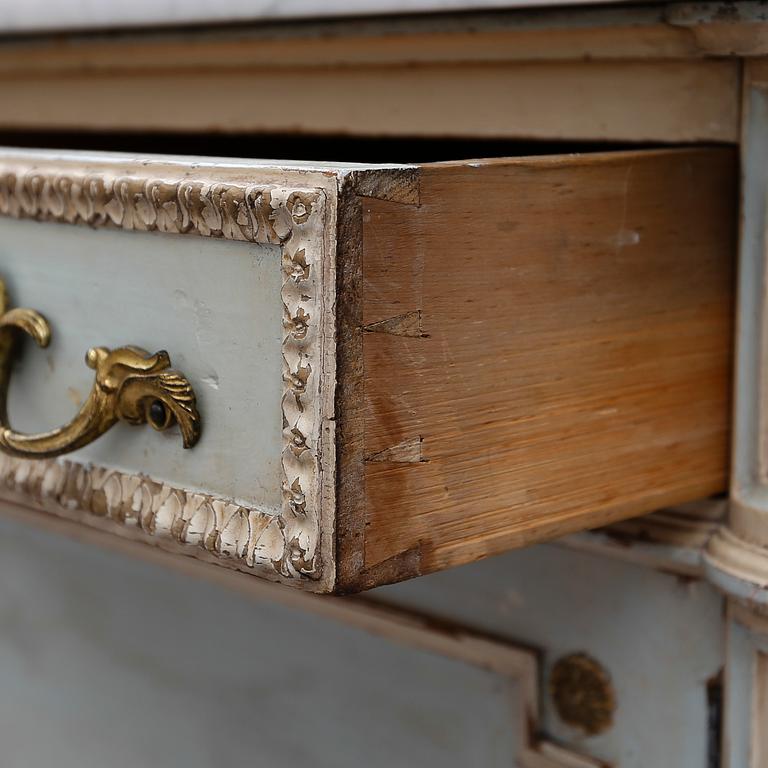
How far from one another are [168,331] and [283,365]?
49mm

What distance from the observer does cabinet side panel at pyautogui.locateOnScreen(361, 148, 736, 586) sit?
1.01 feet

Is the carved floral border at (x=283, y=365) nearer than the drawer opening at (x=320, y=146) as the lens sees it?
Yes

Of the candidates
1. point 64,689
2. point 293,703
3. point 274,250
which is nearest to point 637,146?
point 274,250

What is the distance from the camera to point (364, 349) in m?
0.30

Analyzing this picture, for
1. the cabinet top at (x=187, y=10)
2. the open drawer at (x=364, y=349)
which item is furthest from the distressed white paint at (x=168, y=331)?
the cabinet top at (x=187, y=10)

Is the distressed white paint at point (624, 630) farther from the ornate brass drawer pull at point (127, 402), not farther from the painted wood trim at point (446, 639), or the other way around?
the ornate brass drawer pull at point (127, 402)

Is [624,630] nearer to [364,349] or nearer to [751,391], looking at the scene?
[751,391]

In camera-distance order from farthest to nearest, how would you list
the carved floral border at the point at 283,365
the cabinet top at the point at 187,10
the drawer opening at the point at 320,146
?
the drawer opening at the point at 320,146, the cabinet top at the point at 187,10, the carved floral border at the point at 283,365

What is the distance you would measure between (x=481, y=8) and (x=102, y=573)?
1.43ft

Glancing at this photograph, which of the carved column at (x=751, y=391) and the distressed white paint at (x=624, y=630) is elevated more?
the carved column at (x=751, y=391)

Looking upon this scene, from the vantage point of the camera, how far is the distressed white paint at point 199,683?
1.79ft

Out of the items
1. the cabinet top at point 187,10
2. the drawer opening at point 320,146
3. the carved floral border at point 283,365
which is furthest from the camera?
the drawer opening at point 320,146

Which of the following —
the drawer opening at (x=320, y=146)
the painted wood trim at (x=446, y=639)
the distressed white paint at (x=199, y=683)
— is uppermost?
the drawer opening at (x=320, y=146)

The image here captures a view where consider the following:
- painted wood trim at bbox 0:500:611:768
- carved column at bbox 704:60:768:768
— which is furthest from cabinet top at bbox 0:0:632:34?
painted wood trim at bbox 0:500:611:768
